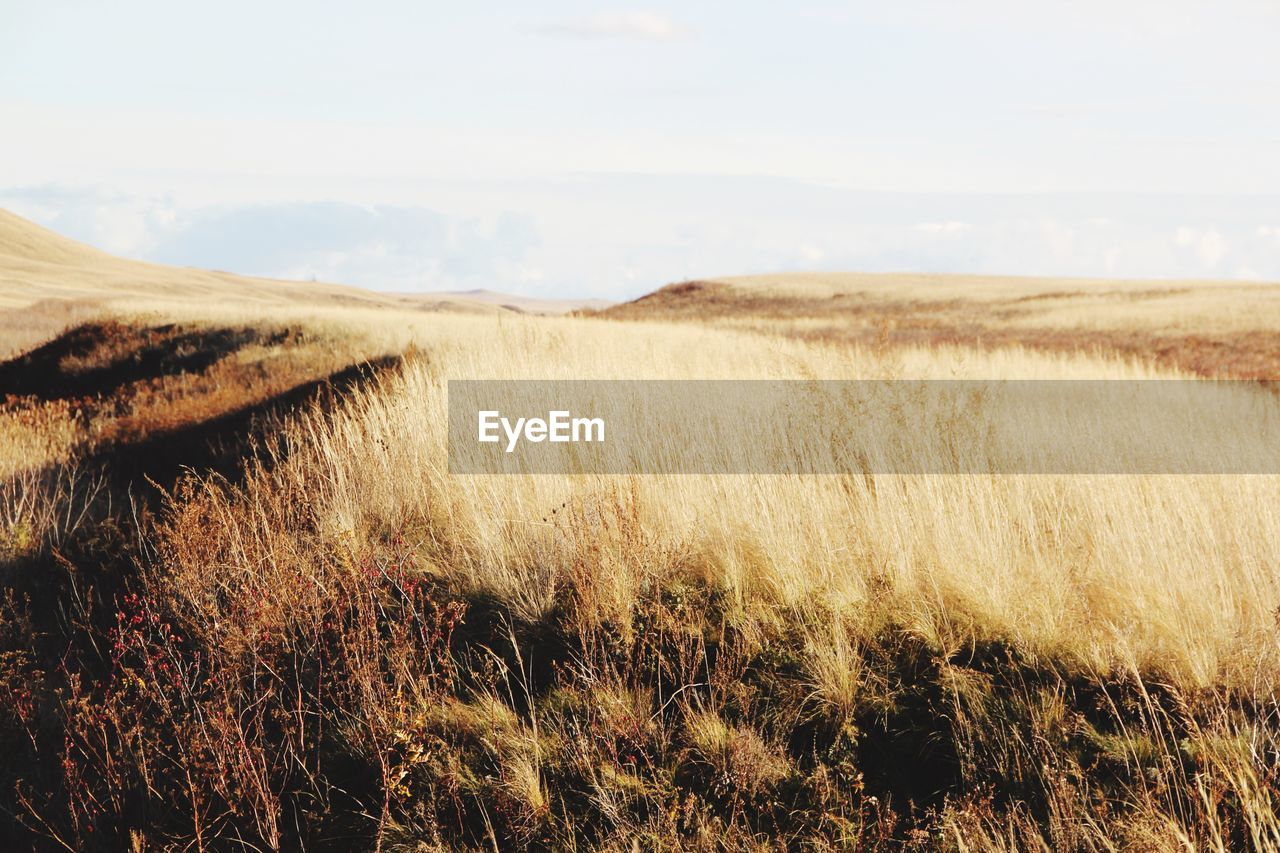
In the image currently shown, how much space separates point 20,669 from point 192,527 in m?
1.34

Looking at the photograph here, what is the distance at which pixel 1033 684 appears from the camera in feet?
11.6

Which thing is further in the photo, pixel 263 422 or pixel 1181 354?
pixel 1181 354

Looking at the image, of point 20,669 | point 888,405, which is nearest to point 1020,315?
point 888,405

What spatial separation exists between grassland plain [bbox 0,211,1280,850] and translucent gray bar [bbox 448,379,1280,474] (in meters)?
0.52

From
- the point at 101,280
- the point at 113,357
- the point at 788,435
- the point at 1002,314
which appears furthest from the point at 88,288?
the point at 788,435

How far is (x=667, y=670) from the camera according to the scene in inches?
152

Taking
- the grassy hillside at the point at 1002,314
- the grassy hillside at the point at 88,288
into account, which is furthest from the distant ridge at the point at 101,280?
the grassy hillside at the point at 1002,314

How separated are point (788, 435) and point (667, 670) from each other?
136 inches

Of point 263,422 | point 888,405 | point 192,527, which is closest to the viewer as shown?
point 192,527

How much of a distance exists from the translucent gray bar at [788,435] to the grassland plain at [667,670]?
0.52 metres

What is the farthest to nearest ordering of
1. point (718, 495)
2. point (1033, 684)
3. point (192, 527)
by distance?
point (192, 527) → point (718, 495) → point (1033, 684)

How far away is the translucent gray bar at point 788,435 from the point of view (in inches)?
247

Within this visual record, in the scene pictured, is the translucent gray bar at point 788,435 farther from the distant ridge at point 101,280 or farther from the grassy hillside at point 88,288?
the distant ridge at point 101,280

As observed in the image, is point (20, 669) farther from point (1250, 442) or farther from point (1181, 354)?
point (1181, 354)
